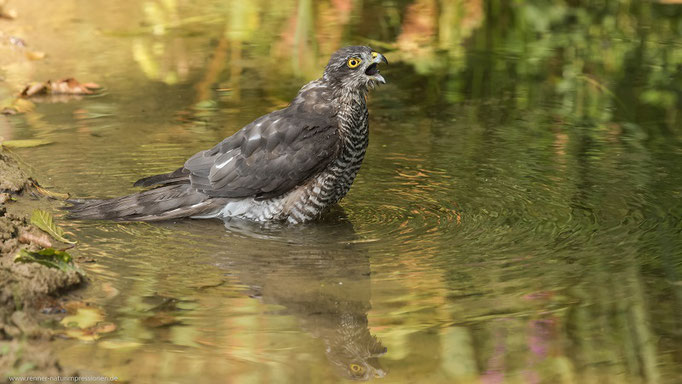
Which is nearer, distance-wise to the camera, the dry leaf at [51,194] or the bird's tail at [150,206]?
the bird's tail at [150,206]

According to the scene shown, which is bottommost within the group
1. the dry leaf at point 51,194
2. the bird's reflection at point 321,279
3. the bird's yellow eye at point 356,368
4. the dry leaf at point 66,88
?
the bird's reflection at point 321,279

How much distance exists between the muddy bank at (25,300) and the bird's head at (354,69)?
1970mm

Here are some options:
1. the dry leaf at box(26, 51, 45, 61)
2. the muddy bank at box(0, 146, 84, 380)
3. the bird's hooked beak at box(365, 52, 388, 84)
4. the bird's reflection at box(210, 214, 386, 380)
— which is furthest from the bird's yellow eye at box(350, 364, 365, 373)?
the dry leaf at box(26, 51, 45, 61)

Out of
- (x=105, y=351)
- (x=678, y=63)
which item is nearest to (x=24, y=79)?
(x=105, y=351)

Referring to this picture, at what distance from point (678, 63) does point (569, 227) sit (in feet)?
13.2

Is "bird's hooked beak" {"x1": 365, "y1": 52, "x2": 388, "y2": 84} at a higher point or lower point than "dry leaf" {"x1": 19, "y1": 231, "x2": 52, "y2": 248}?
higher

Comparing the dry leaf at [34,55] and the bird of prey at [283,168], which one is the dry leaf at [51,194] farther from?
the dry leaf at [34,55]

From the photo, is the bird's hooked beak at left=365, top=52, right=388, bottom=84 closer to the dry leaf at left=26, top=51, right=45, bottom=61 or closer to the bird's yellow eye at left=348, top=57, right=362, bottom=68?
the bird's yellow eye at left=348, top=57, right=362, bottom=68

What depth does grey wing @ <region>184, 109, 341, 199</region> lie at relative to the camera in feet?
19.3

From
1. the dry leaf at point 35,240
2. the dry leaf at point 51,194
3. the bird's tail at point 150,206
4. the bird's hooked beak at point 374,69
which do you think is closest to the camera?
the dry leaf at point 35,240

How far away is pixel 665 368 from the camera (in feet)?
12.9

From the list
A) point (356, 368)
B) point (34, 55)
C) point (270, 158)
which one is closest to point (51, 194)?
point (270, 158)

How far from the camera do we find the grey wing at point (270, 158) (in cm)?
587

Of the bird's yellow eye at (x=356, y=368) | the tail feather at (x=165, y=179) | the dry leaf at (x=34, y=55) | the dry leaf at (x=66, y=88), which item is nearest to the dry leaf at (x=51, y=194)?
the tail feather at (x=165, y=179)
